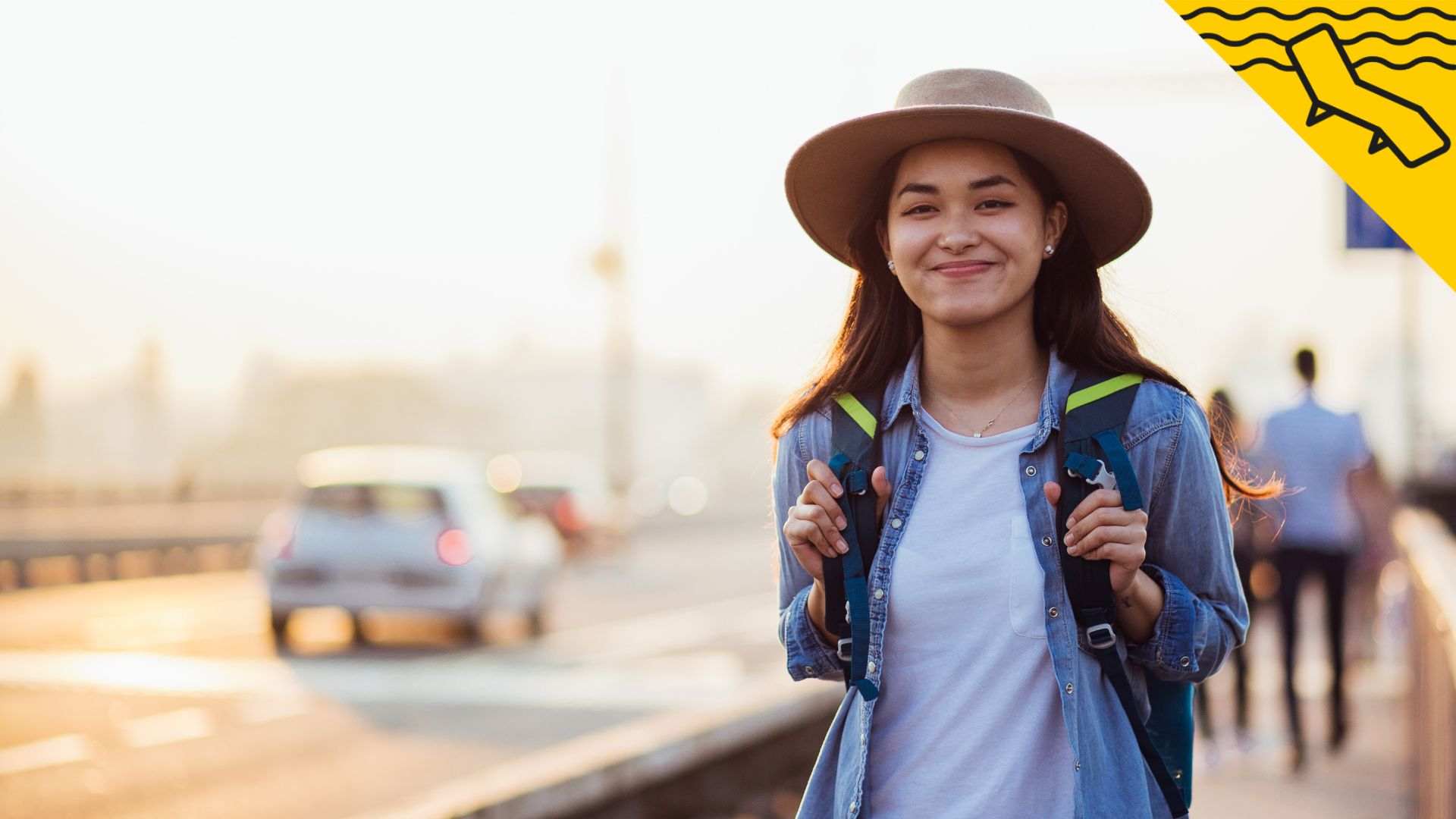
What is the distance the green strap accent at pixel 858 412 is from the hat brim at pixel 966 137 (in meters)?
0.32

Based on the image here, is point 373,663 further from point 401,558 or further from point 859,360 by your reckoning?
point 859,360

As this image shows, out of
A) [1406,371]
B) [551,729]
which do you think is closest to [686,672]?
[551,729]

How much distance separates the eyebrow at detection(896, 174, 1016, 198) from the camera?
2932 millimetres

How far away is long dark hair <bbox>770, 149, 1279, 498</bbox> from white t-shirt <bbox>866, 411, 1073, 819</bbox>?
8.3 inches

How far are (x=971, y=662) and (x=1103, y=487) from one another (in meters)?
0.32

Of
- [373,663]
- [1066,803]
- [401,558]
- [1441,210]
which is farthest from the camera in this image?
[401,558]

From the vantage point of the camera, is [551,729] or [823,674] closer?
[823,674]

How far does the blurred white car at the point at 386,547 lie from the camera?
16.2 m

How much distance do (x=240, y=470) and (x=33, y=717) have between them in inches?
1793

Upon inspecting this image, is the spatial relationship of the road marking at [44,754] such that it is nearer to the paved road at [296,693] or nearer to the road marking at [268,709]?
the paved road at [296,693]

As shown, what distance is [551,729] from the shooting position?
11805 millimetres

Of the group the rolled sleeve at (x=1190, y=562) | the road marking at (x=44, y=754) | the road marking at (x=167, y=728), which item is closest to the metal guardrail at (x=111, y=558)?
the road marking at (x=167, y=728)

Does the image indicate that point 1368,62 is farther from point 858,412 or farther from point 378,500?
point 378,500

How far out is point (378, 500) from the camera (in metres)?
16.6
